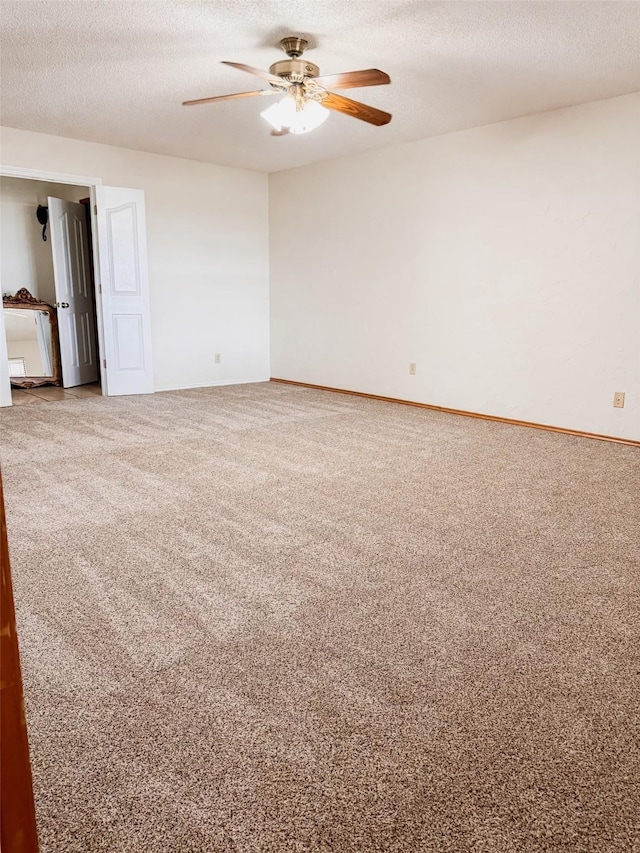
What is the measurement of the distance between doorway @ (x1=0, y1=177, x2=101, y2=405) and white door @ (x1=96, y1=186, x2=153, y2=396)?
55cm

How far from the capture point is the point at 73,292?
6.79 m

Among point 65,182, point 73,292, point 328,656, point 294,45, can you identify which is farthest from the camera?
point 73,292

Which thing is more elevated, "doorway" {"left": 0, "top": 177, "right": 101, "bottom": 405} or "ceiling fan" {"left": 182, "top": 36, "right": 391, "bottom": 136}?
"ceiling fan" {"left": 182, "top": 36, "right": 391, "bottom": 136}

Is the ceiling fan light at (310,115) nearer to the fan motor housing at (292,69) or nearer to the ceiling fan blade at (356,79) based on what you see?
the fan motor housing at (292,69)

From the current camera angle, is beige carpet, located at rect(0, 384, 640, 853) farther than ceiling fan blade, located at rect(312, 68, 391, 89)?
No

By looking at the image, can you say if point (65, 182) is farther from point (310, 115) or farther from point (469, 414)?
point (469, 414)

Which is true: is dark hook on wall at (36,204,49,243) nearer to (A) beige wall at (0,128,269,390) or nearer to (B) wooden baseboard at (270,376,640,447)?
(A) beige wall at (0,128,269,390)

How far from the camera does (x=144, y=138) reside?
542cm

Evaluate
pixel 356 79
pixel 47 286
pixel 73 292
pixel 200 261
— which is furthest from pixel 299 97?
pixel 47 286

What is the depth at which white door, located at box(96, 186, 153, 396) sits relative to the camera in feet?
19.2

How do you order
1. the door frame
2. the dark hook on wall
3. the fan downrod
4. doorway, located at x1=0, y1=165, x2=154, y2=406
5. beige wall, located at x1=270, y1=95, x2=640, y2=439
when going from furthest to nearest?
the dark hook on wall < doorway, located at x1=0, y1=165, x2=154, y2=406 < the door frame < beige wall, located at x1=270, y1=95, x2=640, y2=439 < the fan downrod

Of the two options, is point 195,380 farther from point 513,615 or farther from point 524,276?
point 513,615

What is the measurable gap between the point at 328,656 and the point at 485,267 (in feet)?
13.6

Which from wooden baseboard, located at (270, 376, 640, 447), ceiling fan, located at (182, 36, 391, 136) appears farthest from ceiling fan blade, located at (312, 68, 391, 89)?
wooden baseboard, located at (270, 376, 640, 447)
